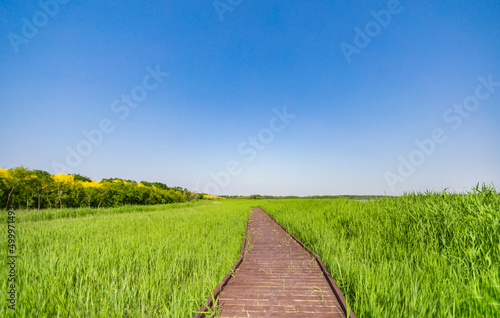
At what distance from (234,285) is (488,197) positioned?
7632mm

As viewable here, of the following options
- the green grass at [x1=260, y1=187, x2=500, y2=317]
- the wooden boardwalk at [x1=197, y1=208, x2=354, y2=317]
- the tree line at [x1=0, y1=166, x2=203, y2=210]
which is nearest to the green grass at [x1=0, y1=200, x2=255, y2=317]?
the wooden boardwalk at [x1=197, y1=208, x2=354, y2=317]

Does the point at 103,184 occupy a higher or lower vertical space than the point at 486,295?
higher

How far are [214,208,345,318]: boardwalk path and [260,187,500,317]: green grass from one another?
0.41 m

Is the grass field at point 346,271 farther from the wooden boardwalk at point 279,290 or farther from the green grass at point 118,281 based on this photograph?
the wooden boardwalk at point 279,290

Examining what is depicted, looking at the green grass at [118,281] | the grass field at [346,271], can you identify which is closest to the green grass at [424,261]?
the grass field at [346,271]

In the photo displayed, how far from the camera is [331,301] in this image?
3.36m

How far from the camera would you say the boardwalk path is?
10.3 feet

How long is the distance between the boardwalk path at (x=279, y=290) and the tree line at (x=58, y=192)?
70.2ft

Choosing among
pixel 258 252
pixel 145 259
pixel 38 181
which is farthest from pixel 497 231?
pixel 38 181

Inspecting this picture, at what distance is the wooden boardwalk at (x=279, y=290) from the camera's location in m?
3.13

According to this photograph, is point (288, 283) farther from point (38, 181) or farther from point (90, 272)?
point (38, 181)

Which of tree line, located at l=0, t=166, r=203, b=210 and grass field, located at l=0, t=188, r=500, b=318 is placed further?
tree line, located at l=0, t=166, r=203, b=210

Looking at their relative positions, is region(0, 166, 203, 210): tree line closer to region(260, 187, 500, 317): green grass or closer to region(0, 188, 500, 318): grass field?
region(0, 188, 500, 318): grass field

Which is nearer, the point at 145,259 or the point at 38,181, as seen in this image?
the point at 145,259
